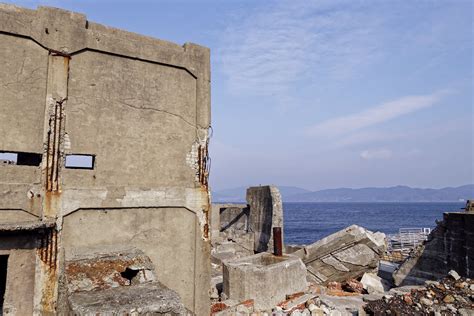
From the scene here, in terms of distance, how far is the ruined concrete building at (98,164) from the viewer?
5.38 meters

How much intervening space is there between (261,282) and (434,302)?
165 inches

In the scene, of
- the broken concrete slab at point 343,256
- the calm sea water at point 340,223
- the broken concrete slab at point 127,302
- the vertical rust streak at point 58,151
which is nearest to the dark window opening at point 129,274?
the broken concrete slab at point 127,302

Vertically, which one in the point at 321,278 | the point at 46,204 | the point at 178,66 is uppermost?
the point at 178,66

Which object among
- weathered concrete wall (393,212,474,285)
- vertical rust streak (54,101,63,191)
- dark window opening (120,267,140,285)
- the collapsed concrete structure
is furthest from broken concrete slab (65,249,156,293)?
the collapsed concrete structure

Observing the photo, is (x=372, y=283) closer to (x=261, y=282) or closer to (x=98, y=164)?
(x=261, y=282)

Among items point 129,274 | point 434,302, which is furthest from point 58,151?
point 434,302

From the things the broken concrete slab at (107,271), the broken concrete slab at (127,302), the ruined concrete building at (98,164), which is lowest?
the broken concrete slab at (127,302)

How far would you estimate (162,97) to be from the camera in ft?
23.3

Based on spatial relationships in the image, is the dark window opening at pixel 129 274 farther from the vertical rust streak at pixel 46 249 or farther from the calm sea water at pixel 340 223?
the calm sea water at pixel 340 223

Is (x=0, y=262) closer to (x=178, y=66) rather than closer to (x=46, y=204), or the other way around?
(x=46, y=204)

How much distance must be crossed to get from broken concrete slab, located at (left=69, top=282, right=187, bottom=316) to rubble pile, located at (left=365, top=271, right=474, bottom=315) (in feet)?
20.0

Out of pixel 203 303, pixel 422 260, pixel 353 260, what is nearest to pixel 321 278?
pixel 353 260

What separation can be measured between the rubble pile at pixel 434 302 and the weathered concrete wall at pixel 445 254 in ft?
6.33

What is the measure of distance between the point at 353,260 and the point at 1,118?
11.8 meters
